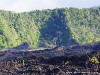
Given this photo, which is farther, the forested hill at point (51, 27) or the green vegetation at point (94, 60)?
the forested hill at point (51, 27)

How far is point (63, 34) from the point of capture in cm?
12038

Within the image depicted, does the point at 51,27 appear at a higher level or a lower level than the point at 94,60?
lower

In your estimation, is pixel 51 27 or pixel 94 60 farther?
pixel 51 27

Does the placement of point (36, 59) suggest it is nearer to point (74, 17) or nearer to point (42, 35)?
point (42, 35)


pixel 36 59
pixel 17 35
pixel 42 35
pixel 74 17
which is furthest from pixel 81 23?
pixel 36 59

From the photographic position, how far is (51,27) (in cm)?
13575

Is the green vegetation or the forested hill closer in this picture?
the green vegetation

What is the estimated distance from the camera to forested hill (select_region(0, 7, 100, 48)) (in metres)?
117

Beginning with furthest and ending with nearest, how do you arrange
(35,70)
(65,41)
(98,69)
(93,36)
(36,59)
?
(93,36) → (65,41) → (36,59) → (35,70) → (98,69)

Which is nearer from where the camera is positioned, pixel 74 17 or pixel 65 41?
pixel 65 41

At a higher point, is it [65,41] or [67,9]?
[67,9]

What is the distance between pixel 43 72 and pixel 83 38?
309 ft

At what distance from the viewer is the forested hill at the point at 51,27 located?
117 m

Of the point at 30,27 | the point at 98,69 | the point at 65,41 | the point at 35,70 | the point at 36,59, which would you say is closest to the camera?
the point at 98,69
